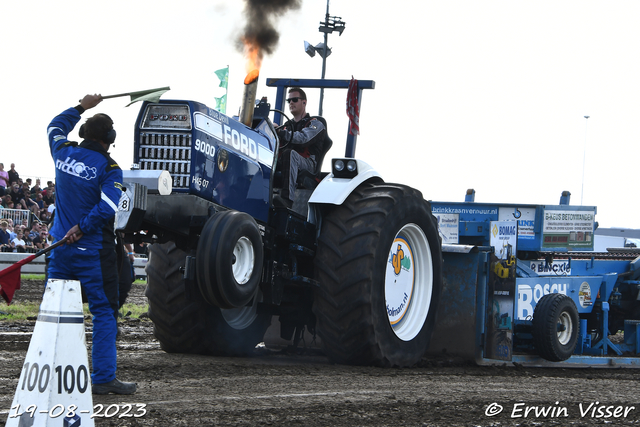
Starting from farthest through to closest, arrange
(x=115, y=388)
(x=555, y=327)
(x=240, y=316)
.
Result: (x=555, y=327) < (x=240, y=316) < (x=115, y=388)

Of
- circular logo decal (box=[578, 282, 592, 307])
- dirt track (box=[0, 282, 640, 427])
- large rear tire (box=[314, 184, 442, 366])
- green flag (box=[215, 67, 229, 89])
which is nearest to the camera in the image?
dirt track (box=[0, 282, 640, 427])

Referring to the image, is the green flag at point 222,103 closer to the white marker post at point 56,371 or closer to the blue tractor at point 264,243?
the blue tractor at point 264,243

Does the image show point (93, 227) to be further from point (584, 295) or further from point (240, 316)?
point (584, 295)

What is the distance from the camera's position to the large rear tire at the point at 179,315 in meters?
6.43

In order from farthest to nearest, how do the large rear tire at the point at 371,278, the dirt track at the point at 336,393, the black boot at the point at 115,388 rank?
the large rear tire at the point at 371,278 < the black boot at the point at 115,388 < the dirt track at the point at 336,393

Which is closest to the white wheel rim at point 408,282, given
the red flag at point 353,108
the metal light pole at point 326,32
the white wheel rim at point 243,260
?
the red flag at point 353,108

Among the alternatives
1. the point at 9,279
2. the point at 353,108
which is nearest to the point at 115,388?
the point at 9,279

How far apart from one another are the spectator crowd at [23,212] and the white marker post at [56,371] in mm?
12830

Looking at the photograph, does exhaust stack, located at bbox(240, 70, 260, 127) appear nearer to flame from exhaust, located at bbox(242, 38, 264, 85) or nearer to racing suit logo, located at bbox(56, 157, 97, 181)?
flame from exhaust, located at bbox(242, 38, 264, 85)

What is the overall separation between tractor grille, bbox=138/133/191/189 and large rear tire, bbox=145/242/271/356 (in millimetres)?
950

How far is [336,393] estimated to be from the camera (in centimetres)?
485

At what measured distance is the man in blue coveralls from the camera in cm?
461

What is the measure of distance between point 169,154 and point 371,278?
5.86 ft

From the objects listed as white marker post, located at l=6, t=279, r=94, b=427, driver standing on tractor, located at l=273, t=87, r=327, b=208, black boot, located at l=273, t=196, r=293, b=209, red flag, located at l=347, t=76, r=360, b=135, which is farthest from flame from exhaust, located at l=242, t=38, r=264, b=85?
white marker post, located at l=6, t=279, r=94, b=427
